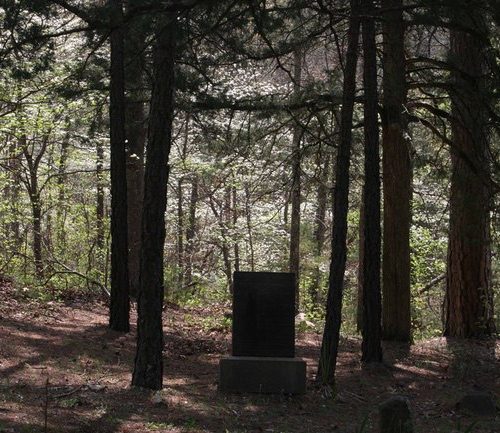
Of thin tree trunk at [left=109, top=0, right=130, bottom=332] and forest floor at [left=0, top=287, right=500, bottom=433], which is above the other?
thin tree trunk at [left=109, top=0, right=130, bottom=332]

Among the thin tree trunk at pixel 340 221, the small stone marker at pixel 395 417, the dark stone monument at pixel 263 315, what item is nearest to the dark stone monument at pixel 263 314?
the dark stone monument at pixel 263 315

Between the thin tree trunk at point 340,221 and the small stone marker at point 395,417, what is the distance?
17.1 feet

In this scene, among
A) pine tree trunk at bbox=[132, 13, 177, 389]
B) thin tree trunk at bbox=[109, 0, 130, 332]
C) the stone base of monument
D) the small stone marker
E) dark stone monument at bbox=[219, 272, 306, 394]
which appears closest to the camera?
the small stone marker

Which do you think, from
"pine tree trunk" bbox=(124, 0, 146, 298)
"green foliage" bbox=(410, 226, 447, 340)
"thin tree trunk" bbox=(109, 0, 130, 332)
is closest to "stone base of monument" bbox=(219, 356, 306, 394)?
"thin tree trunk" bbox=(109, 0, 130, 332)

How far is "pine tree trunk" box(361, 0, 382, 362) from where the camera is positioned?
33.6 feet

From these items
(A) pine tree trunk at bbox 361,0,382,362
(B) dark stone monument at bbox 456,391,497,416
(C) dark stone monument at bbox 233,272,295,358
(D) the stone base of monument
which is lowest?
(B) dark stone monument at bbox 456,391,497,416

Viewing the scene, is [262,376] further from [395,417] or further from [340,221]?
[395,417]

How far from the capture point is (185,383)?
9.61 meters

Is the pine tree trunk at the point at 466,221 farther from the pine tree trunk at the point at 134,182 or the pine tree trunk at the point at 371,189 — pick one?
the pine tree trunk at the point at 134,182

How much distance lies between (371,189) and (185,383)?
3856mm

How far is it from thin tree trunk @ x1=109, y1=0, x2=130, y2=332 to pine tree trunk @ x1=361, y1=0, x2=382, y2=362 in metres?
4.38

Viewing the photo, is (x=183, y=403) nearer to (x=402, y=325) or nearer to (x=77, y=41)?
(x=402, y=325)

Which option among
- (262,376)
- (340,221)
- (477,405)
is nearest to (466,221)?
(340,221)

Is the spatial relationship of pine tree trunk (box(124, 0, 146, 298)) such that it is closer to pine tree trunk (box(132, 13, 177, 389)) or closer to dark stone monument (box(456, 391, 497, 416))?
pine tree trunk (box(132, 13, 177, 389))
